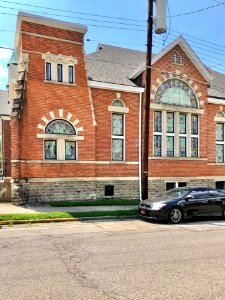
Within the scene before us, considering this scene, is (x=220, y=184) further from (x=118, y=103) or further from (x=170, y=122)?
(x=118, y=103)

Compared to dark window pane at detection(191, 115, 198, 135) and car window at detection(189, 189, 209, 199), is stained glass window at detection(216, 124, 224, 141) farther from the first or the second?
car window at detection(189, 189, 209, 199)

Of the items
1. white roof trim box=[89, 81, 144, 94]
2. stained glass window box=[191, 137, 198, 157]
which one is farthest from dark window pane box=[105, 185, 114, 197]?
stained glass window box=[191, 137, 198, 157]

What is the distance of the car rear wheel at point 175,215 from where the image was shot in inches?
537

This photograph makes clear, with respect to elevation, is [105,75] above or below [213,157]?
above

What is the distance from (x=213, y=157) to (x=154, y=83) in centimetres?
688

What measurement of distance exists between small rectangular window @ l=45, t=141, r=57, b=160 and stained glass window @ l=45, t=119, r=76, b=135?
0.59m

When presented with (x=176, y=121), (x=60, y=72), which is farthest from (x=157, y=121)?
(x=60, y=72)

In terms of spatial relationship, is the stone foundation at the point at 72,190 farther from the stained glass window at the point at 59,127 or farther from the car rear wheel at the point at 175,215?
the car rear wheel at the point at 175,215

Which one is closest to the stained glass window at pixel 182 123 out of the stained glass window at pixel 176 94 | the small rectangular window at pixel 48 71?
the stained glass window at pixel 176 94

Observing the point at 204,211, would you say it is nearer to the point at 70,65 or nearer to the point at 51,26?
the point at 70,65

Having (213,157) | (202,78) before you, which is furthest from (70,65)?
(213,157)

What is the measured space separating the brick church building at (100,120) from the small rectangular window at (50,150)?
0.17 feet

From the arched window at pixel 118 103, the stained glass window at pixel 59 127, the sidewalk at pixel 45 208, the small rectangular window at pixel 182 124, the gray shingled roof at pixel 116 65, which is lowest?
the sidewalk at pixel 45 208

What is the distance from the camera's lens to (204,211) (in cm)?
1463
